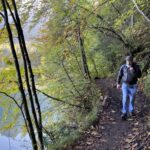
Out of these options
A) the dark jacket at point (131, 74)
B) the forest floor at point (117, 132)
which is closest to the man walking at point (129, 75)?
the dark jacket at point (131, 74)

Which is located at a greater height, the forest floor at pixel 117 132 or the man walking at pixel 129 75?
the man walking at pixel 129 75

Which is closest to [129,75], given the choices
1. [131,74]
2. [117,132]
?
[131,74]

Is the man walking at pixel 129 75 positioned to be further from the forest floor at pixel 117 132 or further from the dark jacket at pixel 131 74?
the forest floor at pixel 117 132

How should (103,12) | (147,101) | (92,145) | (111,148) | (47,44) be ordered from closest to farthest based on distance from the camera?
(111,148) → (92,145) → (147,101) → (103,12) → (47,44)

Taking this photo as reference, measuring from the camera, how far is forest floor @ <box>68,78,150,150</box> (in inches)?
333

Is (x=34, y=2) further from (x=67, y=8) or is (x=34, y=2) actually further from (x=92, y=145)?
(x=92, y=145)

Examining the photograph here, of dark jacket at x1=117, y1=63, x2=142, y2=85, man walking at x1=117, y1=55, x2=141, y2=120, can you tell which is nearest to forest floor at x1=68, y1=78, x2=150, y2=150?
man walking at x1=117, y1=55, x2=141, y2=120

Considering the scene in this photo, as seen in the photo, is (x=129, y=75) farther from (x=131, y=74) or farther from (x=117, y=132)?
(x=117, y=132)

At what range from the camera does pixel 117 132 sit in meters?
9.61

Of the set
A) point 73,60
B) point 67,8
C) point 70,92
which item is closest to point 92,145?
point 70,92

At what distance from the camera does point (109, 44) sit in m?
22.0

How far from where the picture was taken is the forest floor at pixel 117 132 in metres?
8.45

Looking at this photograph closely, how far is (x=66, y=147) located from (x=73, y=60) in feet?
34.3

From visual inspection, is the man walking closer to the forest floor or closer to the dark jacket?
the dark jacket
